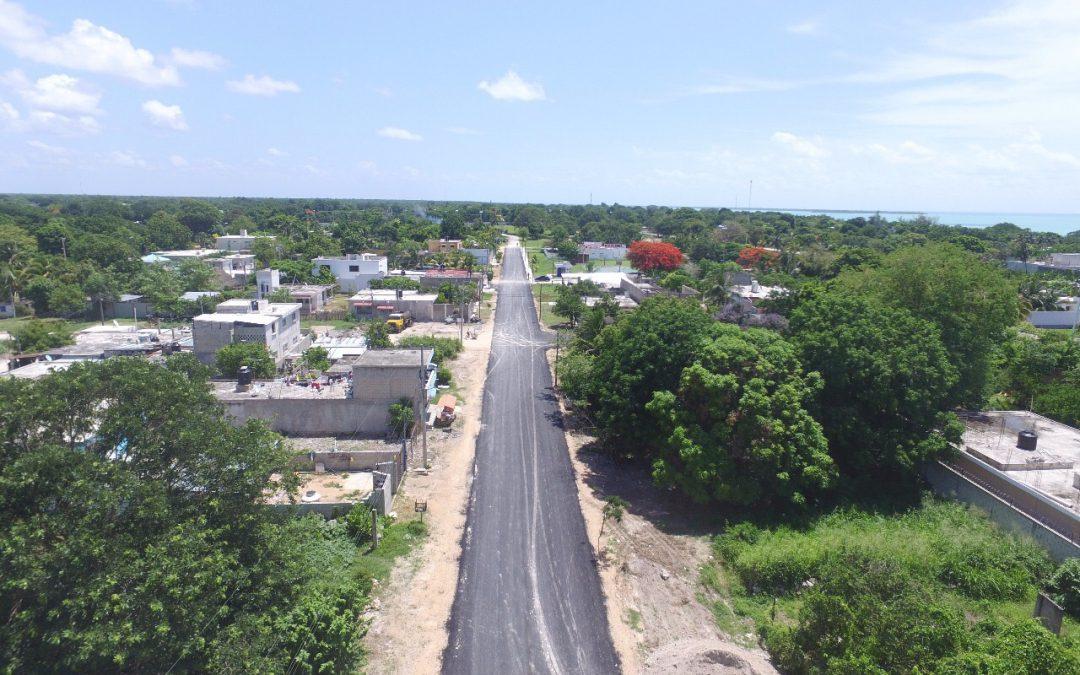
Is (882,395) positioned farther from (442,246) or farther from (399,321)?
(442,246)

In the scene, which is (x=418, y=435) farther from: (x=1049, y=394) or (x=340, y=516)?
(x=1049, y=394)

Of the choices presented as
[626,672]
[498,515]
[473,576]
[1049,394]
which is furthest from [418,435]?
[1049,394]

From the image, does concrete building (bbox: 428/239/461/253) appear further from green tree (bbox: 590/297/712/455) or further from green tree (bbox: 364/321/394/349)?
green tree (bbox: 590/297/712/455)

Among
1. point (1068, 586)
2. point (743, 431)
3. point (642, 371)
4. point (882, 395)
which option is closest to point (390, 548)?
point (642, 371)

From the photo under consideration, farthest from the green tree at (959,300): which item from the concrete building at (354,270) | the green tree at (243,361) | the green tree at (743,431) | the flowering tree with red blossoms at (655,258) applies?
the concrete building at (354,270)

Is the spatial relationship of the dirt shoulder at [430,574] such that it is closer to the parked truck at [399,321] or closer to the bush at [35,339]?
the parked truck at [399,321]

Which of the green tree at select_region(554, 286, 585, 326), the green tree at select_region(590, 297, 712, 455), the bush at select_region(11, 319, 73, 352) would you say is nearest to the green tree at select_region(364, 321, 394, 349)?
the green tree at select_region(554, 286, 585, 326)
